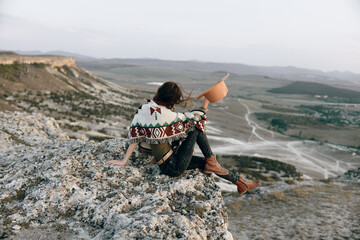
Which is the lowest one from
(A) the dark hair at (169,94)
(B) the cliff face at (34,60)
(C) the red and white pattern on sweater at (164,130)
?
(C) the red and white pattern on sweater at (164,130)

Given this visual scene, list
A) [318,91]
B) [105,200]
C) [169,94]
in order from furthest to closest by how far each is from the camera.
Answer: [318,91], [169,94], [105,200]

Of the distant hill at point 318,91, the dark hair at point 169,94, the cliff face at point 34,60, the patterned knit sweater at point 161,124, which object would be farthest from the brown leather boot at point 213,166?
the distant hill at point 318,91

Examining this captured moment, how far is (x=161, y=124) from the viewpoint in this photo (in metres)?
4.77

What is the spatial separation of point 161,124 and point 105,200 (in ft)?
5.36

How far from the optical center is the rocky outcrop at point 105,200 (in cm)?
375

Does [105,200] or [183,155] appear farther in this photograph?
[183,155]

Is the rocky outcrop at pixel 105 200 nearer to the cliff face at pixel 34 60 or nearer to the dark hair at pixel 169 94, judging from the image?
the dark hair at pixel 169 94

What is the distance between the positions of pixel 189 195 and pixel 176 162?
65 cm

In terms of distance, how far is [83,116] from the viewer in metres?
31.5

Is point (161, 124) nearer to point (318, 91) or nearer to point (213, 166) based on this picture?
point (213, 166)

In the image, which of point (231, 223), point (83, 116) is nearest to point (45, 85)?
point (83, 116)

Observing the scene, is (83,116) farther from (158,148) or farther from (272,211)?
(158,148)

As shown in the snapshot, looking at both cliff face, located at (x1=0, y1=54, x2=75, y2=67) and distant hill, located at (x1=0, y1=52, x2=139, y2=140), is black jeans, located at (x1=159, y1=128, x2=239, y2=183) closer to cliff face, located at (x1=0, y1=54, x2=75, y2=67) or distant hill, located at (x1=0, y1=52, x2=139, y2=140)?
distant hill, located at (x1=0, y1=52, x2=139, y2=140)

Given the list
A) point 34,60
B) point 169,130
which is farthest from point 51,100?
point 169,130
